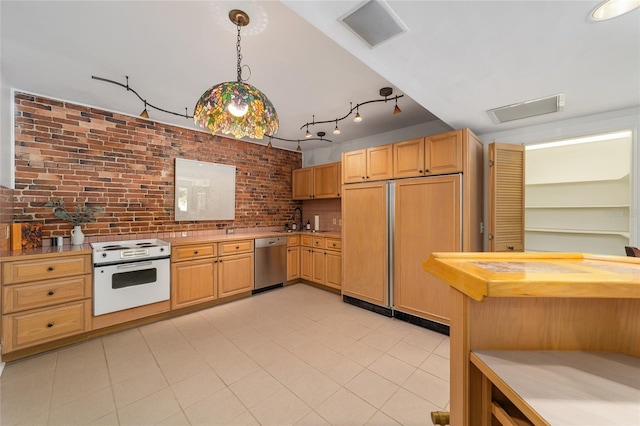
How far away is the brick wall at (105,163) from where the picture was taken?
275 cm

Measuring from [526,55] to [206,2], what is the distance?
2184 millimetres

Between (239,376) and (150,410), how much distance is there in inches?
23.9

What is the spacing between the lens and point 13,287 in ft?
7.28

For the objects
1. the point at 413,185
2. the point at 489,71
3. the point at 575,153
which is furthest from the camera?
the point at 575,153

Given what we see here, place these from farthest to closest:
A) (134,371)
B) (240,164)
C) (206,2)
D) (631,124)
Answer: (240,164) < (631,124) < (134,371) < (206,2)

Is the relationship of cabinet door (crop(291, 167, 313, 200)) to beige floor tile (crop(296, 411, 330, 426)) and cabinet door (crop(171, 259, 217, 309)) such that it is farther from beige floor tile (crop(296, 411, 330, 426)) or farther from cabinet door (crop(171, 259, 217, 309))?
beige floor tile (crop(296, 411, 330, 426))

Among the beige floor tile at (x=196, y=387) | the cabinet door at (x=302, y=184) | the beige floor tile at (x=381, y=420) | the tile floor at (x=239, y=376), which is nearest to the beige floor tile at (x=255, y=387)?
the tile floor at (x=239, y=376)

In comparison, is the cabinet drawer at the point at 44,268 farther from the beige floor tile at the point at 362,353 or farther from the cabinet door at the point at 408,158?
the cabinet door at the point at 408,158

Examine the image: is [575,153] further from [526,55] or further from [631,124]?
[526,55]

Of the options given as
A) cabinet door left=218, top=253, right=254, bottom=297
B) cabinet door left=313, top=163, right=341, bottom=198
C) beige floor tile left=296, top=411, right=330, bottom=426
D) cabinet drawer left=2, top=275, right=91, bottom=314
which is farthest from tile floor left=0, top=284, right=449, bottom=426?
cabinet door left=313, top=163, right=341, bottom=198

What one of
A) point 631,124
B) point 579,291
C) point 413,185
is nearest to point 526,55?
point 413,185

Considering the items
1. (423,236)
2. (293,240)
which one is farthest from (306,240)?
(423,236)

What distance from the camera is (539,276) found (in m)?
0.80

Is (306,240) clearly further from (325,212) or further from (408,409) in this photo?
(408,409)
